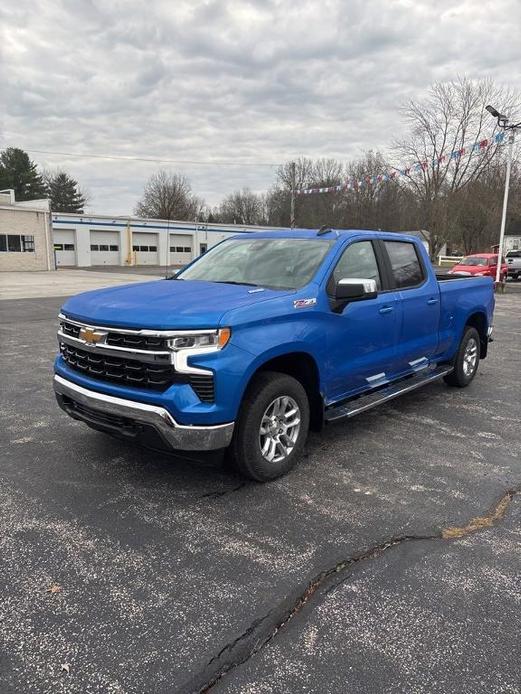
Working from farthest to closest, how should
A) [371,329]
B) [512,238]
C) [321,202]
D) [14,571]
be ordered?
[512,238]
[321,202]
[371,329]
[14,571]

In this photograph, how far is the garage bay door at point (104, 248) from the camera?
52750mm

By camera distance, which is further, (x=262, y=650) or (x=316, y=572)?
(x=316, y=572)

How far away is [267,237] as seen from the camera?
5129mm

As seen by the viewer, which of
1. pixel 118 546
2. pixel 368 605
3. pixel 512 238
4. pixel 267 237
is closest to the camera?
pixel 368 605

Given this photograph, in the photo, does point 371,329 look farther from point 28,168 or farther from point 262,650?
point 28,168

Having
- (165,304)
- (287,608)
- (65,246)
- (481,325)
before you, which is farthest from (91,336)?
(65,246)

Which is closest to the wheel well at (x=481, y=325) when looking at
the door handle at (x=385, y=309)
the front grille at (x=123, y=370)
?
the door handle at (x=385, y=309)

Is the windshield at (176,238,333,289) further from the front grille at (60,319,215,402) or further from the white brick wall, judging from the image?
the white brick wall

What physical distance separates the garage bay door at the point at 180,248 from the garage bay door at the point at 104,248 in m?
6.34

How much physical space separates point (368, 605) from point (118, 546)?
57.4 inches

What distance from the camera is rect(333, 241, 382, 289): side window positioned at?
453 cm

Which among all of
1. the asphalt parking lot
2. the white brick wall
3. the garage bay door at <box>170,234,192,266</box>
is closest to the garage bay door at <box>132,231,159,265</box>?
the garage bay door at <box>170,234,192,266</box>

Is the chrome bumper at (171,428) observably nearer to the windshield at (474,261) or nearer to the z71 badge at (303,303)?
the z71 badge at (303,303)

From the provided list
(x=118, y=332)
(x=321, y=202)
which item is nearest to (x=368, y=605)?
(x=118, y=332)
